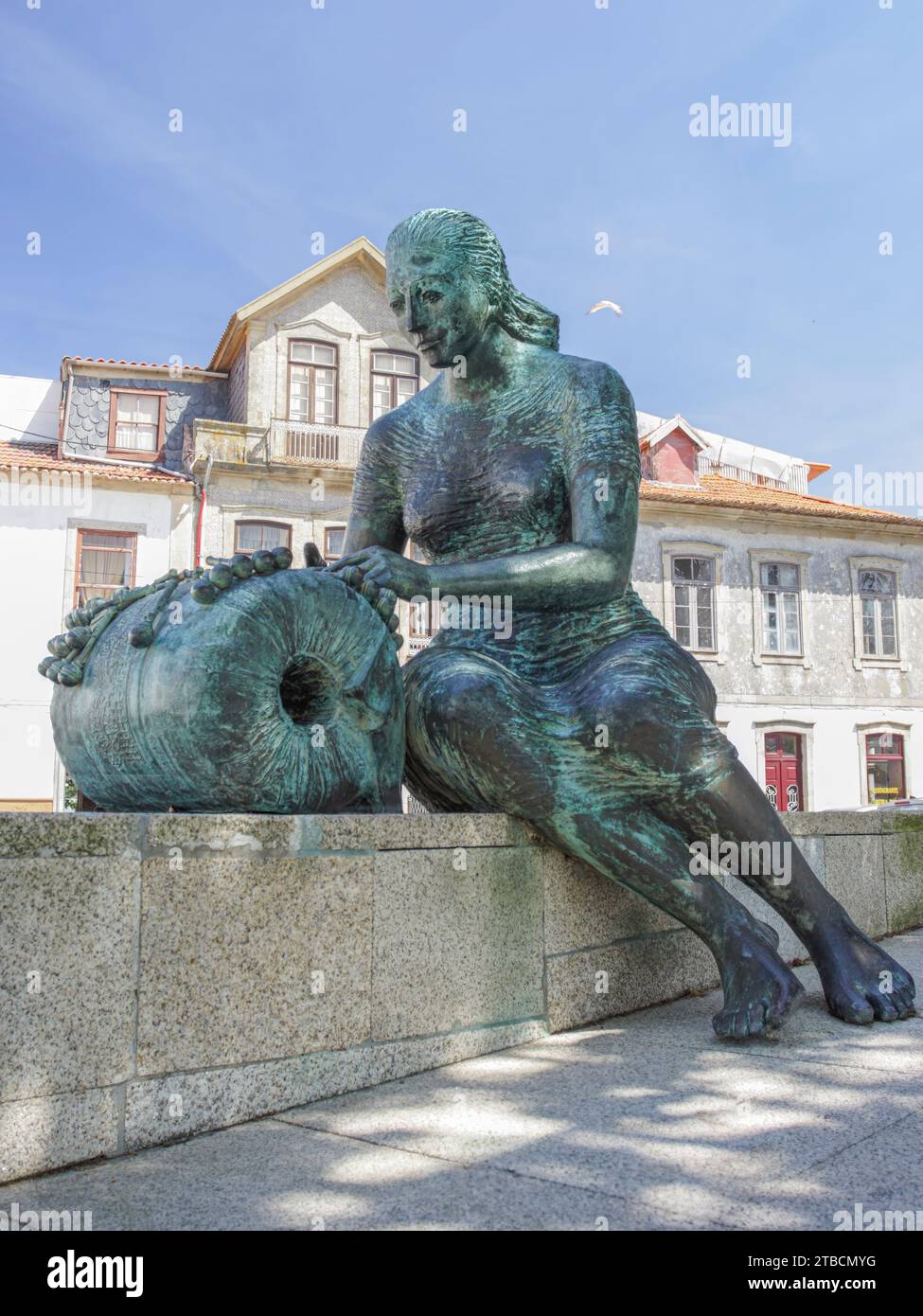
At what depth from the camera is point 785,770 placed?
77.5ft

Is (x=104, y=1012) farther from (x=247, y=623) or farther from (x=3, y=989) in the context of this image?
(x=247, y=623)

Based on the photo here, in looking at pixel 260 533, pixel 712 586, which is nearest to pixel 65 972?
pixel 260 533

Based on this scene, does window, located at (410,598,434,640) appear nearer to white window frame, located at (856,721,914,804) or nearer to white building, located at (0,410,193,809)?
white building, located at (0,410,193,809)

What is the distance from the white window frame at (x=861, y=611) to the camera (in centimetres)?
2476

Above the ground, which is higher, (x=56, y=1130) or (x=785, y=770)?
(x=785, y=770)

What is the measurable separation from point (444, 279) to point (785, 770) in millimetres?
21687

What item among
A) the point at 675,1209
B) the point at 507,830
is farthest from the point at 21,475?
the point at 675,1209

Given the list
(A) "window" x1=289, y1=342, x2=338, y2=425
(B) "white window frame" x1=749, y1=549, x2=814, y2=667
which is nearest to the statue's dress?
(A) "window" x1=289, y1=342, x2=338, y2=425

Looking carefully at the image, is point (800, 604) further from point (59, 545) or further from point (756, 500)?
point (59, 545)

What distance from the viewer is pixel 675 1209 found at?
5.75ft

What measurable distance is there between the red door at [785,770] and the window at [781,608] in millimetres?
1813

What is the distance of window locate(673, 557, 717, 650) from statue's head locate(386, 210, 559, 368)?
20567 mm

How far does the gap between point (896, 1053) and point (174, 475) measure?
1879cm

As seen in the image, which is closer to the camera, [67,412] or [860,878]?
[860,878]
